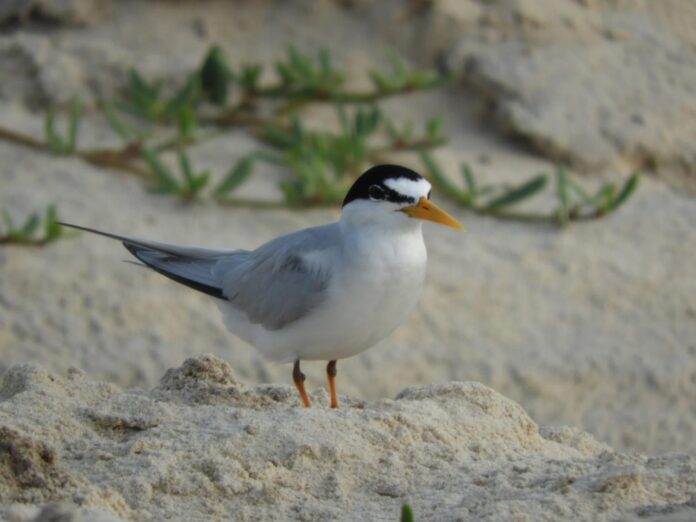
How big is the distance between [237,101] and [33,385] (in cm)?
375

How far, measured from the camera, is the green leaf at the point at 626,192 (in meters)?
6.41

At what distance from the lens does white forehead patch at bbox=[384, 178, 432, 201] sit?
12.6 feet

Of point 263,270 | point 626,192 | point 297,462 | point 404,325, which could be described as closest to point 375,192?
point 263,270

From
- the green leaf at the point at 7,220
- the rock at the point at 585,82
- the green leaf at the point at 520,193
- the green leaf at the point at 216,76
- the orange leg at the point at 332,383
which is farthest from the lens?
the rock at the point at 585,82

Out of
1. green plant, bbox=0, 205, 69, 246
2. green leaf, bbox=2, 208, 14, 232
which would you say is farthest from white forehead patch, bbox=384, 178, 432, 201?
green leaf, bbox=2, 208, 14, 232

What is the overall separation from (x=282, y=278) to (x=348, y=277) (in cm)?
29

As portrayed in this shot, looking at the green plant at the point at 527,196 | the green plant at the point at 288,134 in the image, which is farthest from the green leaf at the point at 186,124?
the green plant at the point at 527,196

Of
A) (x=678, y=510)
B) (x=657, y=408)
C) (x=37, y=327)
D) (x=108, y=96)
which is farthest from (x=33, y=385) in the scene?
(x=108, y=96)

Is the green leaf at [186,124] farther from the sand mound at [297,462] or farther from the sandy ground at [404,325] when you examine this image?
the sand mound at [297,462]

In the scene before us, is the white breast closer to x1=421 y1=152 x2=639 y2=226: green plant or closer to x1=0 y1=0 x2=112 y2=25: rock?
x1=421 y1=152 x2=639 y2=226: green plant

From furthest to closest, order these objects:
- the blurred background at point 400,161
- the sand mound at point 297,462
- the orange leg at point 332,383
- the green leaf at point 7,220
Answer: the green leaf at point 7,220, the blurred background at point 400,161, the orange leg at point 332,383, the sand mound at point 297,462

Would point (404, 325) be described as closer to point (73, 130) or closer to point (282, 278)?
point (73, 130)

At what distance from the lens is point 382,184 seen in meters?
3.86

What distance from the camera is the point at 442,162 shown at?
693 cm
